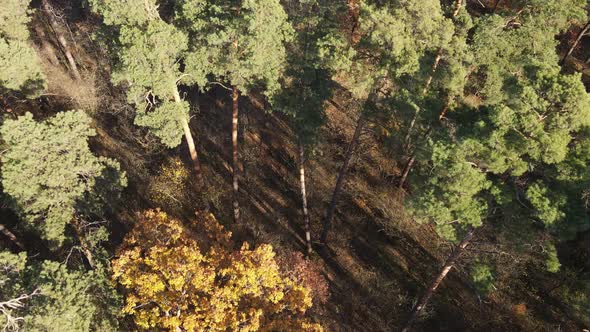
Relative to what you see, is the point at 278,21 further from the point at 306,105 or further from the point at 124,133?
the point at 124,133

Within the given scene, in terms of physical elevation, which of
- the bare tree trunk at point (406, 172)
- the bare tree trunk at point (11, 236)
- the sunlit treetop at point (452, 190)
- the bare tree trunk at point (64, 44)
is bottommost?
the bare tree trunk at point (11, 236)

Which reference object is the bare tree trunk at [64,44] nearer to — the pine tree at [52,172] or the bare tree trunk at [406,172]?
the pine tree at [52,172]

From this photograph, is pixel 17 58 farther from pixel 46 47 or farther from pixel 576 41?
pixel 576 41

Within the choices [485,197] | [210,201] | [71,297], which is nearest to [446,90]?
[485,197]

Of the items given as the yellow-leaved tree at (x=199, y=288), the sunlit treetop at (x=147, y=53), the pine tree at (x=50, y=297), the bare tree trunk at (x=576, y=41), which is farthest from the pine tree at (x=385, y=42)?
the bare tree trunk at (x=576, y=41)

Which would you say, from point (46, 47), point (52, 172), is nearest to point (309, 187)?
point (52, 172)
